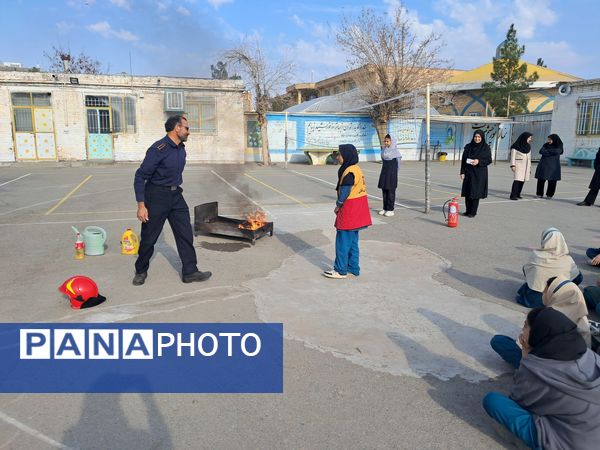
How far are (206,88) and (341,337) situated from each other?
82.7ft

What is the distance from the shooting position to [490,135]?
33.2 meters

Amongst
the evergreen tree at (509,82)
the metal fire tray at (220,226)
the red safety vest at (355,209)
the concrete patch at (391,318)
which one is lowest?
the concrete patch at (391,318)

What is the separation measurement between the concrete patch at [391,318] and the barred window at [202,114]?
22496 mm


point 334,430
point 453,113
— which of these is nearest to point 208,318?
point 334,430

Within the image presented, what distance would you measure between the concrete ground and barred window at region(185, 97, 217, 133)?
17.3m

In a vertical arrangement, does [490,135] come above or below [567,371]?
above

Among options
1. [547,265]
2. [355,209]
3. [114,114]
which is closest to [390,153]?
[355,209]

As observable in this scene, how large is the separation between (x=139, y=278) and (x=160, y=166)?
146 centimetres

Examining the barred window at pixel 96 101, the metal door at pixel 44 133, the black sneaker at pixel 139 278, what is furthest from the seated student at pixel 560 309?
the metal door at pixel 44 133

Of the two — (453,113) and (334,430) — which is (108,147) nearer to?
(334,430)

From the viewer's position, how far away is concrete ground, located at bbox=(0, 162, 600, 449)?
9.81 feet

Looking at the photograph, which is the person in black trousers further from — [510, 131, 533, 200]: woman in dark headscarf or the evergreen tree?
the evergreen tree

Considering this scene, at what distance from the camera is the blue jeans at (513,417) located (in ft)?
8.79

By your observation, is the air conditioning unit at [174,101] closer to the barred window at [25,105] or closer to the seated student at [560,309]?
the barred window at [25,105]
